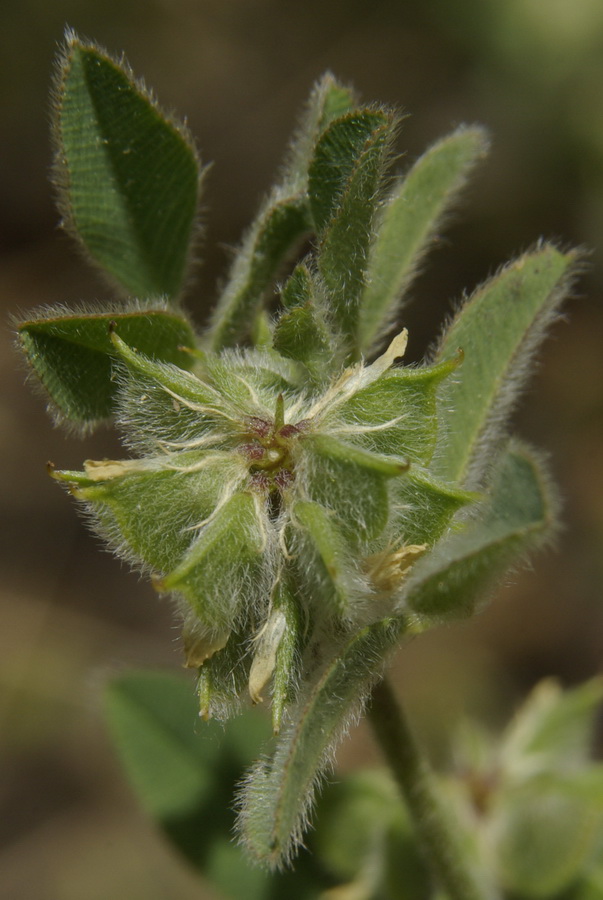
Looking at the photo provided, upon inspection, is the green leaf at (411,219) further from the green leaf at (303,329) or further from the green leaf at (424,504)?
the green leaf at (424,504)

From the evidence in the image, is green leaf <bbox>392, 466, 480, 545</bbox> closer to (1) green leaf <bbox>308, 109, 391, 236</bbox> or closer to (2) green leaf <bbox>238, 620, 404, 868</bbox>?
(2) green leaf <bbox>238, 620, 404, 868</bbox>

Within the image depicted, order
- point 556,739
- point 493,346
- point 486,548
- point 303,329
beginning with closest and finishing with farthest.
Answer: point 486,548
point 303,329
point 493,346
point 556,739

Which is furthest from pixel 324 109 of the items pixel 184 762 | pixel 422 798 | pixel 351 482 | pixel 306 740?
pixel 184 762

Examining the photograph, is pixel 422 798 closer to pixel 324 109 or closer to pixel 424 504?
pixel 424 504

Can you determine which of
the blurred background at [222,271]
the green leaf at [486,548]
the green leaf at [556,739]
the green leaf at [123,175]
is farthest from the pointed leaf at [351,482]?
the blurred background at [222,271]

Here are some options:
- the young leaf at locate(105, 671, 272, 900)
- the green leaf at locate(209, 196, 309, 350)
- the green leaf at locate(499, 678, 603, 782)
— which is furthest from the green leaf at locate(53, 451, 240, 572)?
the green leaf at locate(499, 678, 603, 782)

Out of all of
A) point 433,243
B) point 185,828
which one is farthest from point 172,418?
point 185,828
